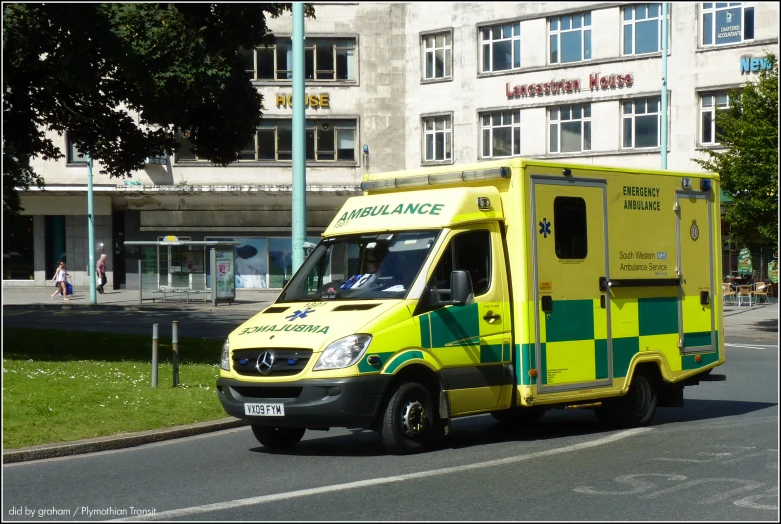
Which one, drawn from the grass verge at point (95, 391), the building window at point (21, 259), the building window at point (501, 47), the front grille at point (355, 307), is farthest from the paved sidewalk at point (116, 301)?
the front grille at point (355, 307)

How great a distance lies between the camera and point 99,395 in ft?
45.6

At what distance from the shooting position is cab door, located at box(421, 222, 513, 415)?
415 inches

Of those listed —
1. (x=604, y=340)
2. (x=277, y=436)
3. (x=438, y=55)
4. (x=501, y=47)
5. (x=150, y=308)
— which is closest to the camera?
(x=277, y=436)

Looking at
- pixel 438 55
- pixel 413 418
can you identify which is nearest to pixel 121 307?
pixel 438 55

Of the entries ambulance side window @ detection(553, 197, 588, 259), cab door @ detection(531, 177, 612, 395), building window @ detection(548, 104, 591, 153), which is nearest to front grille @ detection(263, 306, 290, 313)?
cab door @ detection(531, 177, 612, 395)

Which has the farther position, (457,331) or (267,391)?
(457,331)

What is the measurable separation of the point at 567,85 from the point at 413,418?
36315mm

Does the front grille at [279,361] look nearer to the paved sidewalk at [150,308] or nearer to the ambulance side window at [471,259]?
the ambulance side window at [471,259]

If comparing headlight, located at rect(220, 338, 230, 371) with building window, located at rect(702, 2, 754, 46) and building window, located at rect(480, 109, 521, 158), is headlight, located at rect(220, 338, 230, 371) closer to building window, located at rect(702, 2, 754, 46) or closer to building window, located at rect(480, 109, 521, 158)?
building window, located at rect(702, 2, 754, 46)

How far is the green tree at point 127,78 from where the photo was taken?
58.9 ft

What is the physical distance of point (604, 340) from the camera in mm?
11914

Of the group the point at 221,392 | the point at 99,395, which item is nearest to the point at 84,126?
the point at 99,395

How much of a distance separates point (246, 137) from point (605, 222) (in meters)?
11.4

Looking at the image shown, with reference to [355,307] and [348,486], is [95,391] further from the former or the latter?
[348,486]
